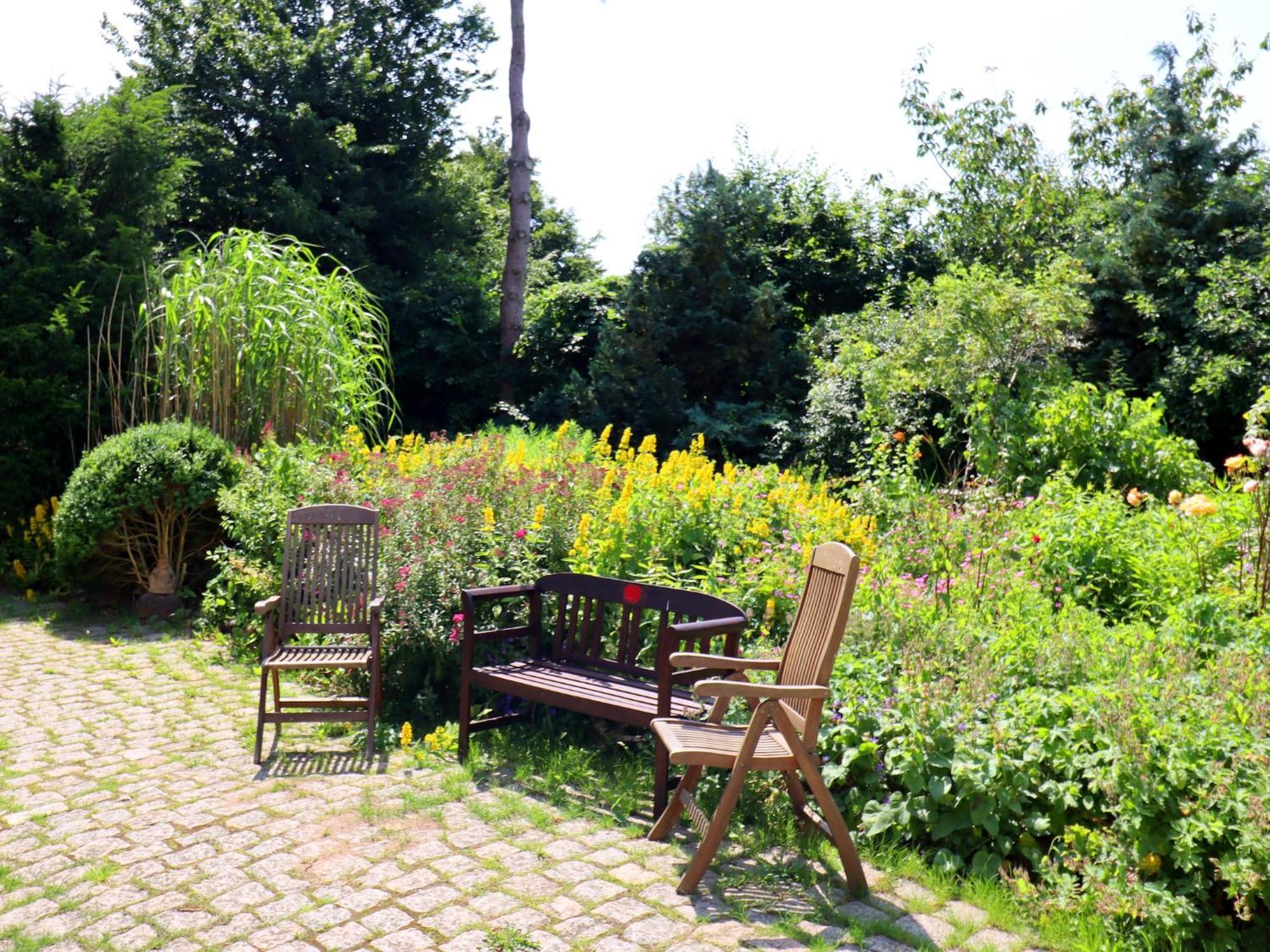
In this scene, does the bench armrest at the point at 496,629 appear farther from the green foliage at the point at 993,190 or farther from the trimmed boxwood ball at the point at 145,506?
the green foliage at the point at 993,190

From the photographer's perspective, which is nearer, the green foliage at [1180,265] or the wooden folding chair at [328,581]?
the wooden folding chair at [328,581]

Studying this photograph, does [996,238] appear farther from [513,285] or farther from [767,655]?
[767,655]

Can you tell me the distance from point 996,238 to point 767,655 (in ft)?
37.4

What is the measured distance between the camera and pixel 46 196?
33.9 ft

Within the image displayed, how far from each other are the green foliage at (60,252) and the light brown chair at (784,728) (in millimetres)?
8157

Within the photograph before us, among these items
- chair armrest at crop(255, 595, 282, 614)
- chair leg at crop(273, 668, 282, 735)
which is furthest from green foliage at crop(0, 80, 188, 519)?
chair leg at crop(273, 668, 282, 735)

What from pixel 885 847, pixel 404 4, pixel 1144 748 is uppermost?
pixel 404 4

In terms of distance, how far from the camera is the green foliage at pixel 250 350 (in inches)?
364

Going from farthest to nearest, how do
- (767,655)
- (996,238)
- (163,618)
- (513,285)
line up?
(513,285) → (996,238) → (163,618) → (767,655)

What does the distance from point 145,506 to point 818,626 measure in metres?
6.21

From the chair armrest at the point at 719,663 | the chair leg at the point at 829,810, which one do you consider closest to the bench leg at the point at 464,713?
the chair armrest at the point at 719,663

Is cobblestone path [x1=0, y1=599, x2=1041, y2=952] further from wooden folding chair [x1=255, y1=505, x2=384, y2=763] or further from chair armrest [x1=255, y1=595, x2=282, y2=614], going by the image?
chair armrest [x1=255, y1=595, x2=282, y2=614]

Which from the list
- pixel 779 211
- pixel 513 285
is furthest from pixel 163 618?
pixel 779 211

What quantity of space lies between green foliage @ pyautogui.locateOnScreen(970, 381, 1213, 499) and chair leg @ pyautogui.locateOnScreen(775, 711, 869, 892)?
5519 millimetres
